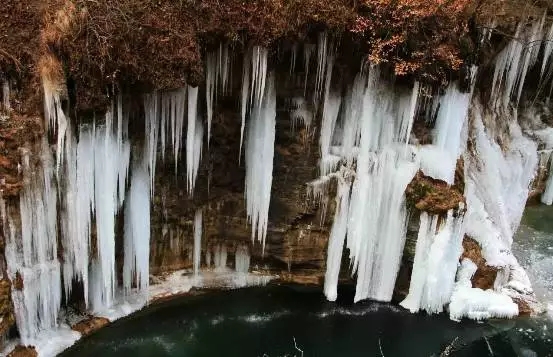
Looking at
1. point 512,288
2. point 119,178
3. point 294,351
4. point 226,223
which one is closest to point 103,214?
point 119,178

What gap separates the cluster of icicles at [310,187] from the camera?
10578 mm

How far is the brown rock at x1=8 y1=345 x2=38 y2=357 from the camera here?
10.7 metres

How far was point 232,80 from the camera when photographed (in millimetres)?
11898

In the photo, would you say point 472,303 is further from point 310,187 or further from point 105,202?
point 105,202

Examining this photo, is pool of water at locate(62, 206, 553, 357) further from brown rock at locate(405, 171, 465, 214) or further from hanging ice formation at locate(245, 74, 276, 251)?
brown rock at locate(405, 171, 465, 214)

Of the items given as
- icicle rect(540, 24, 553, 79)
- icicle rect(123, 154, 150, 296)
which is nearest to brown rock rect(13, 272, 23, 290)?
icicle rect(123, 154, 150, 296)

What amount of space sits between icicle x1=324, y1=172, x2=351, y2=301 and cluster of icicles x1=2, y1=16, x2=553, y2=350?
0.9 inches

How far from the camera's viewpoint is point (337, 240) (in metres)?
13.5

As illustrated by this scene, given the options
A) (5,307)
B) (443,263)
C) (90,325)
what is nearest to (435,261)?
(443,263)

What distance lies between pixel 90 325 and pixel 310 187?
5.57m

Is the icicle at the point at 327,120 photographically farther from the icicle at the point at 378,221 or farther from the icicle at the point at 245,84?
the icicle at the point at 245,84

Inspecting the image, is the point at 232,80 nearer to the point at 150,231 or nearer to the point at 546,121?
the point at 150,231

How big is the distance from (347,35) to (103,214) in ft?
19.6

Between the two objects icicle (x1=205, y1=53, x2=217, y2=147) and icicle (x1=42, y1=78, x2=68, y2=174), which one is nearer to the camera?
icicle (x1=42, y1=78, x2=68, y2=174)
